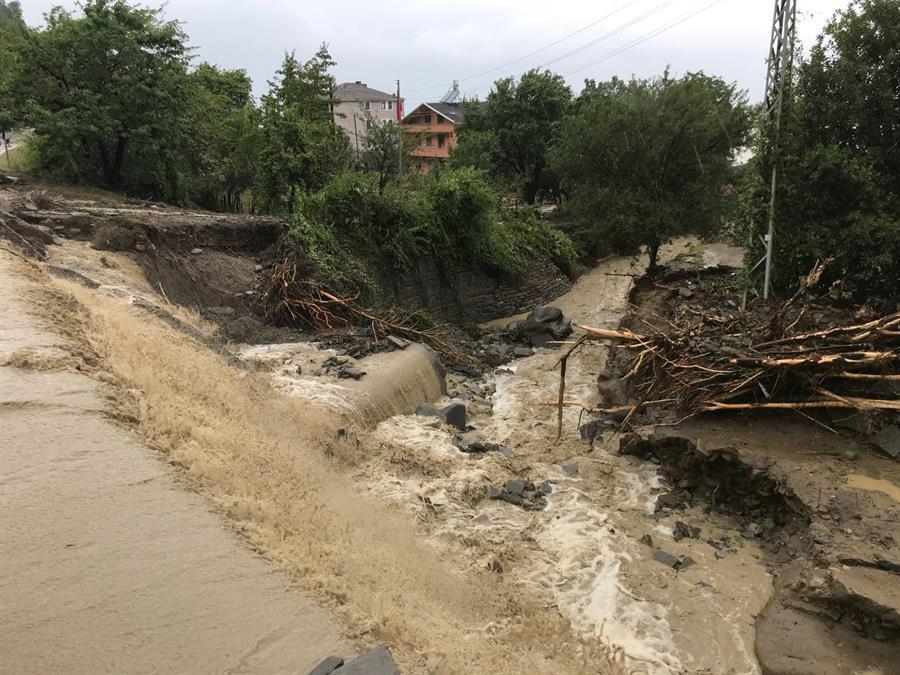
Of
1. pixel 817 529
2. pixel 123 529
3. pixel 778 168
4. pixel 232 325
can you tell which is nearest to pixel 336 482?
pixel 123 529

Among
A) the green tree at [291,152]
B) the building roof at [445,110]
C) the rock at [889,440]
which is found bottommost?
the rock at [889,440]

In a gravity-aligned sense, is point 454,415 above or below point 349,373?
below

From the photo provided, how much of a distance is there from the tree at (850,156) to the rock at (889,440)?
3.01m

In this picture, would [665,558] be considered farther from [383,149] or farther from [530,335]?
[383,149]

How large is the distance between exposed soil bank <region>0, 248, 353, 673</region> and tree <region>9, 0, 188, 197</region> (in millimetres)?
16958

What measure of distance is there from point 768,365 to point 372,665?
25.0 feet

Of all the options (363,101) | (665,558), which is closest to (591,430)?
(665,558)

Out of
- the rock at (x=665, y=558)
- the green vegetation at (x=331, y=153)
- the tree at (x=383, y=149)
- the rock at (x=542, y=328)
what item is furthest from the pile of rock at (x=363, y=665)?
the tree at (x=383, y=149)

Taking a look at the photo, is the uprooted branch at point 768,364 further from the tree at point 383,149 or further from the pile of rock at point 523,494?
the tree at point 383,149

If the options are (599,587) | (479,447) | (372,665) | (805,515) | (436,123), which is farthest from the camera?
(436,123)

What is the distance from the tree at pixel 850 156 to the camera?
9.91 metres

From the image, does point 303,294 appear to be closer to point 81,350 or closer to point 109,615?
point 81,350

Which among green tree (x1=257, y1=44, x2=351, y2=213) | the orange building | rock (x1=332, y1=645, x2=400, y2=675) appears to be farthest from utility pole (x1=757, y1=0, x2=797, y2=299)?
the orange building

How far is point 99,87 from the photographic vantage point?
18500 mm
